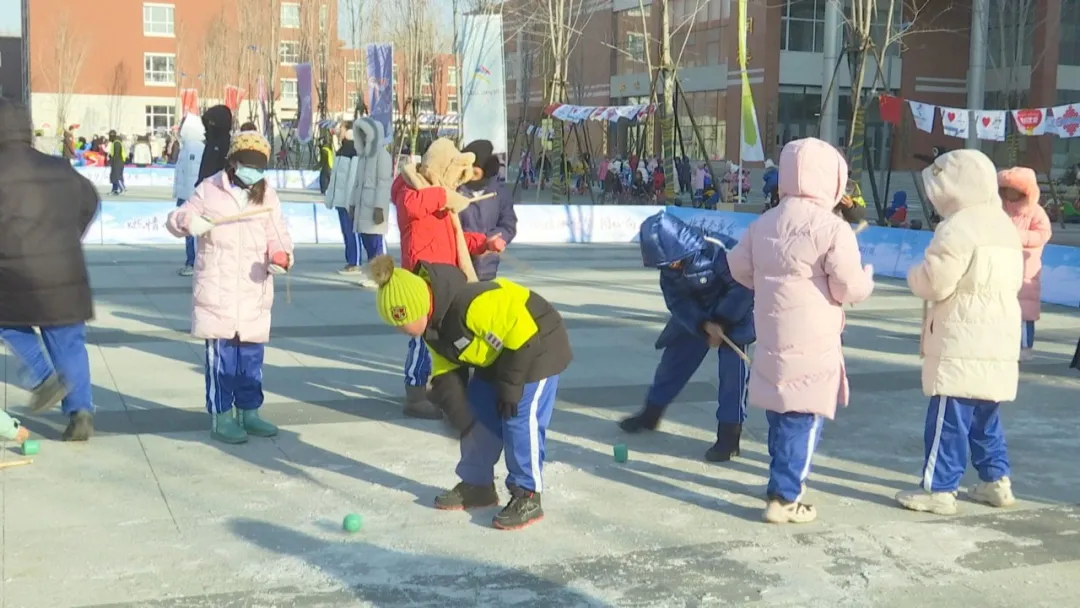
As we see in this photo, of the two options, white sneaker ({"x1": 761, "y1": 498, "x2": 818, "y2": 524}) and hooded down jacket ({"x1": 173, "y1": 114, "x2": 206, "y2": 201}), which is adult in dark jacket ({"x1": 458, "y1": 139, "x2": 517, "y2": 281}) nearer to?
white sneaker ({"x1": 761, "y1": 498, "x2": 818, "y2": 524})

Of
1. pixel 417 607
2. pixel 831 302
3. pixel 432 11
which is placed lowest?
pixel 417 607

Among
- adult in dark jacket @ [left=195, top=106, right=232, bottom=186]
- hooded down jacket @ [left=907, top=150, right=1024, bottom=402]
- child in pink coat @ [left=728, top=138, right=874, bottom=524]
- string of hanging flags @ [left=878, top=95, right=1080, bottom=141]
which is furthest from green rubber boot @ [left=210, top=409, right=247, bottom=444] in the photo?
string of hanging flags @ [left=878, top=95, right=1080, bottom=141]

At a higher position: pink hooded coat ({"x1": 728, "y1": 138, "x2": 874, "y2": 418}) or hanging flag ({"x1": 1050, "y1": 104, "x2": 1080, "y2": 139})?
hanging flag ({"x1": 1050, "y1": 104, "x2": 1080, "y2": 139})

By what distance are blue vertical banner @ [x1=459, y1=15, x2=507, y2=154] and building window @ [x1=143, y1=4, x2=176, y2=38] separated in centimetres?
5217

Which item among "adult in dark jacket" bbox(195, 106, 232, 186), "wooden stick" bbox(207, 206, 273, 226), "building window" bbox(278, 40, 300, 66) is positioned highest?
"building window" bbox(278, 40, 300, 66)

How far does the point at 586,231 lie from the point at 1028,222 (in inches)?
453

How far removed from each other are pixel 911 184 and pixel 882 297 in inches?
1167

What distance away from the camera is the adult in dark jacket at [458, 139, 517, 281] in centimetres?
679

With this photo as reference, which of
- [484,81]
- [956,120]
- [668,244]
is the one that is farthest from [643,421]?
[956,120]

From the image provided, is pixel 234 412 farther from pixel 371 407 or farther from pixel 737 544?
pixel 737 544

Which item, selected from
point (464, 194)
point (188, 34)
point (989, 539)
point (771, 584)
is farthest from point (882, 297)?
point (188, 34)

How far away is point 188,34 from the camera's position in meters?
67.2

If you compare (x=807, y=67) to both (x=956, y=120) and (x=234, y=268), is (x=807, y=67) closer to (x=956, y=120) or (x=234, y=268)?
(x=956, y=120)

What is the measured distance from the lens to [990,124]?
71.7 ft
